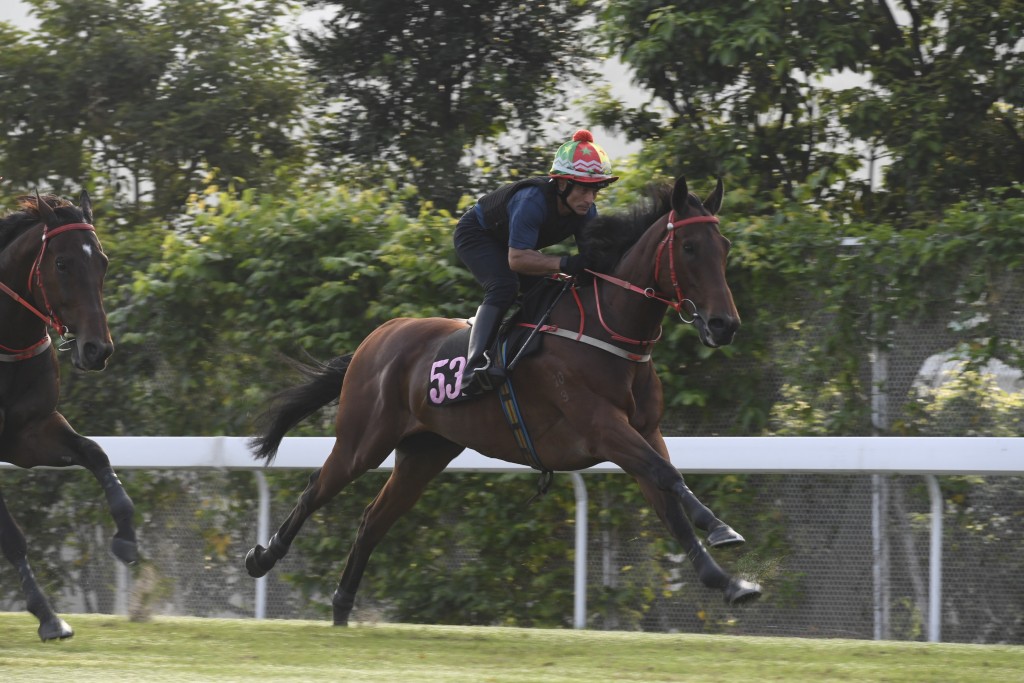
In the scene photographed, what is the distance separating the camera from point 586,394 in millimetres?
5512

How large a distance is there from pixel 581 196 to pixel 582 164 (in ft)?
0.64

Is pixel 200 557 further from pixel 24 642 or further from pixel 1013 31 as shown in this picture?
pixel 1013 31

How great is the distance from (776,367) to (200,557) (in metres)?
3.53

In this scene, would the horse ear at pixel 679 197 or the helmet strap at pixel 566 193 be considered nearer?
the horse ear at pixel 679 197

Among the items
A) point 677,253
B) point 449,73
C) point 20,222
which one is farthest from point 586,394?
point 449,73

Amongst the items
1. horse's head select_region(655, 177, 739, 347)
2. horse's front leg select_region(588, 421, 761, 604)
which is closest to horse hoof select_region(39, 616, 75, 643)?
horse's front leg select_region(588, 421, 761, 604)

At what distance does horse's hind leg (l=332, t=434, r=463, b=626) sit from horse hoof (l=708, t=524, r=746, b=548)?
2097mm

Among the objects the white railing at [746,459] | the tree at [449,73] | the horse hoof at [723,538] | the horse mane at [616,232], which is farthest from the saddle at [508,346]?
the tree at [449,73]

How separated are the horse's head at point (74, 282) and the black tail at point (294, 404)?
158cm

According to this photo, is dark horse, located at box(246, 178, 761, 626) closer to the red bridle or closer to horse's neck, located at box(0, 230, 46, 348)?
the red bridle

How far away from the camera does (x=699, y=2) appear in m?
10.2

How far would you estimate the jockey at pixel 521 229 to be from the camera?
18.4 ft

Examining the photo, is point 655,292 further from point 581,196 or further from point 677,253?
point 581,196

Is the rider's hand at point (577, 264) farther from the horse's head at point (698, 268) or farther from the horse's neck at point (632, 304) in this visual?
the horse's head at point (698, 268)
